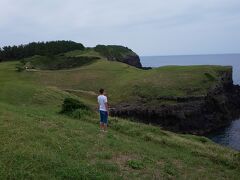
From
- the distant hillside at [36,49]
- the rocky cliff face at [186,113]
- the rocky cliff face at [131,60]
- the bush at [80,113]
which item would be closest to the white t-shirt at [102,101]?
the bush at [80,113]

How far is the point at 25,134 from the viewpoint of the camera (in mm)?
19000

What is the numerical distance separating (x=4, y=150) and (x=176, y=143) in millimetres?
11324

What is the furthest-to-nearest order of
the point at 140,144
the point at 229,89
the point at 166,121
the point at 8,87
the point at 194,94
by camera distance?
the point at 229,89
the point at 194,94
the point at 166,121
the point at 8,87
the point at 140,144

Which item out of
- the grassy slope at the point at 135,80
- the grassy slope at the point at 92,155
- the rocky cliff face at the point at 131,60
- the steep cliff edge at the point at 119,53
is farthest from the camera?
the rocky cliff face at the point at 131,60

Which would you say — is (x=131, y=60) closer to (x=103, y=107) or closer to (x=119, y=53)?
(x=119, y=53)

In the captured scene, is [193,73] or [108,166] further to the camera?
[193,73]

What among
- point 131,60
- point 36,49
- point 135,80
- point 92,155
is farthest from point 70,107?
point 131,60

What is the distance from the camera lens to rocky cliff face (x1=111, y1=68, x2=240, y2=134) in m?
68.9

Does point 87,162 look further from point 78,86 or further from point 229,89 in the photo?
point 229,89

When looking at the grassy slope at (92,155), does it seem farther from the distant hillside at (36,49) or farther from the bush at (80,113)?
the distant hillside at (36,49)

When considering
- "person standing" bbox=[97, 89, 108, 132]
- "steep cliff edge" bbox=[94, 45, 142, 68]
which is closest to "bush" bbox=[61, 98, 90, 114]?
"person standing" bbox=[97, 89, 108, 132]

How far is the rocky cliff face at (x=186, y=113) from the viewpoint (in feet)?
226

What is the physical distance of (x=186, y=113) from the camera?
236 feet

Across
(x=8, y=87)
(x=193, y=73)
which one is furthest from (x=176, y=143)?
(x=193, y=73)
